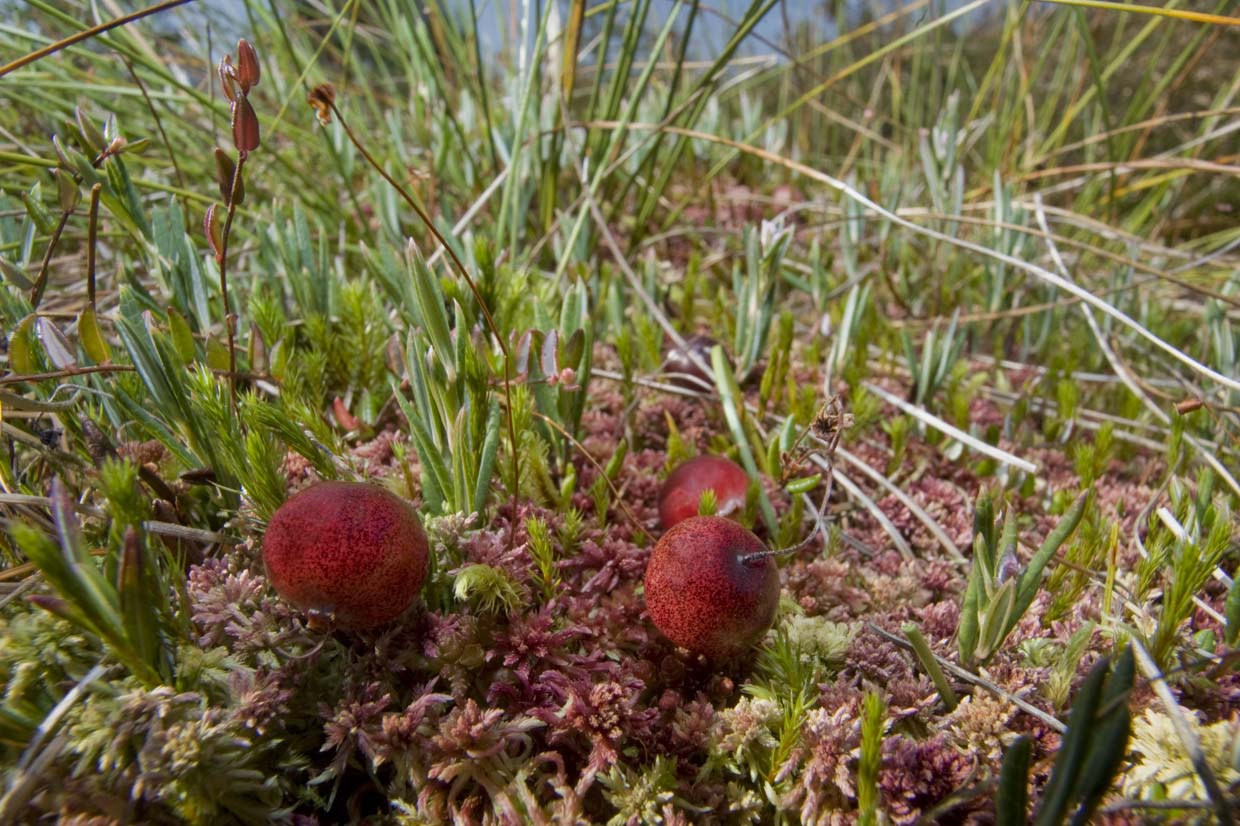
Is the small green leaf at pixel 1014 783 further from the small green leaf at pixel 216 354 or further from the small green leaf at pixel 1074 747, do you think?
the small green leaf at pixel 216 354

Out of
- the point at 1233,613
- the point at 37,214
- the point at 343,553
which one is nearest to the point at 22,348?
the point at 37,214

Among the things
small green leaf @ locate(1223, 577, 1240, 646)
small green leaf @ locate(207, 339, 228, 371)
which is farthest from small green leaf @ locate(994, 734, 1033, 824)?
small green leaf @ locate(207, 339, 228, 371)

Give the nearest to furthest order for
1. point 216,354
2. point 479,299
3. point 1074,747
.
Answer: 1. point 1074,747
2. point 479,299
3. point 216,354

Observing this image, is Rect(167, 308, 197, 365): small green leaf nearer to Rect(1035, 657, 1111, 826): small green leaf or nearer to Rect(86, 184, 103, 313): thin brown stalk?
Rect(86, 184, 103, 313): thin brown stalk

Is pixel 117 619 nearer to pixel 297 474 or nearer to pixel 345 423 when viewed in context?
pixel 297 474

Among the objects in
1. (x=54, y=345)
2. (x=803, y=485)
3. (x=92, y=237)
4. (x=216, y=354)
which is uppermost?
(x=92, y=237)

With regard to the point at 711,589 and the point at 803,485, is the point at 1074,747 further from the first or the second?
the point at 803,485
